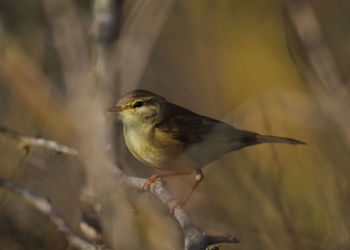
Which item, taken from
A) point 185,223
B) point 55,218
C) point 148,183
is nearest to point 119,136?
point 148,183

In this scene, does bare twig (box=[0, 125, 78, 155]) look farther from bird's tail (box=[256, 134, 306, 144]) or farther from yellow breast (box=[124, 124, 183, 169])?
bird's tail (box=[256, 134, 306, 144])

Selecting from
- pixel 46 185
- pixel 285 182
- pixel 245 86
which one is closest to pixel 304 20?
pixel 46 185

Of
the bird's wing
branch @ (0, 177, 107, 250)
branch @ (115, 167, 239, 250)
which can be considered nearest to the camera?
branch @ (115, 167, 239, 250)

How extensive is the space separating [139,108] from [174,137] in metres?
0.38

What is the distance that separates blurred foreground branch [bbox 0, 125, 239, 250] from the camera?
7.32 ft

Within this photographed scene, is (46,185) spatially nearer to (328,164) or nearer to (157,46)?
(328,164)

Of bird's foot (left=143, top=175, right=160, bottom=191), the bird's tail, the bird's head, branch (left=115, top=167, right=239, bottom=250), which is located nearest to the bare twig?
branch (left=115, top=167, right=239, bottom=250)

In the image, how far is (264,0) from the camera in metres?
6.95

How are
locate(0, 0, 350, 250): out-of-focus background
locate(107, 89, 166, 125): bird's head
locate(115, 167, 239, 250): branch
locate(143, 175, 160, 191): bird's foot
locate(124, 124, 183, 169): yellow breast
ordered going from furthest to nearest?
1. locate(107, 89, 166, 125): bird's head
2. locate(124, 124, 183, 169): yellow breast
3. locate(143, 175, 160, 191): bird's foot
4. locate(0, 0, 350, 250): out-of-focus background
5. locate(115, 167, 239, 250): branch

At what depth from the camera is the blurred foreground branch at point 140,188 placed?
223 centimetres

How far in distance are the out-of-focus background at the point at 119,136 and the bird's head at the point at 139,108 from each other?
111 mm

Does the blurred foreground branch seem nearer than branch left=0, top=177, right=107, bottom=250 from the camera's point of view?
Yes

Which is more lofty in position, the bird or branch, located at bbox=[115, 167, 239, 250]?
the bird

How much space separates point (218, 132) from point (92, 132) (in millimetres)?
848
